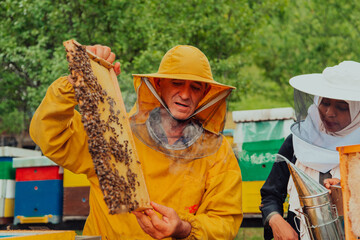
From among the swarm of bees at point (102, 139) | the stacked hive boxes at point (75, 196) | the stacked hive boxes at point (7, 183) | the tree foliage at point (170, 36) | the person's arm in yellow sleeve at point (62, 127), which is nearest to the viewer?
the swarm of bees at point (102, 139)

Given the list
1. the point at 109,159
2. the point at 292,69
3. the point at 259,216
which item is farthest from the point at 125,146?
the point at 292,69

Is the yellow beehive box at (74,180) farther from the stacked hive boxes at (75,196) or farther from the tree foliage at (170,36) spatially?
the tree foliage at (170,36)

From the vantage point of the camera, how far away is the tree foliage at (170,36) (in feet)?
26.2

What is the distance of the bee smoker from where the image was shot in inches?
73.4

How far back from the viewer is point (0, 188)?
17.1 feet

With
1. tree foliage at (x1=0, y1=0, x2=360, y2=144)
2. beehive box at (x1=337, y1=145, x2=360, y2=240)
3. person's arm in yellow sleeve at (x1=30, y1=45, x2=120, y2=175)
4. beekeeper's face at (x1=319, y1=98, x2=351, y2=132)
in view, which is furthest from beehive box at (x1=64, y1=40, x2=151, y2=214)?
tree foliage at (x1=0, y1=0, x2=360, y2=144)

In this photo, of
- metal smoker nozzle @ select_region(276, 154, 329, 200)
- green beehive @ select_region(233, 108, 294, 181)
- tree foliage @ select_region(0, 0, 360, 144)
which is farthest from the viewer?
tree foliage @ select_region(0, 0, 360, 144)

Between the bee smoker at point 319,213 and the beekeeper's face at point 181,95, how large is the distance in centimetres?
89

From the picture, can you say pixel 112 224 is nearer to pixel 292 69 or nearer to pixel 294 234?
pixel 294 234

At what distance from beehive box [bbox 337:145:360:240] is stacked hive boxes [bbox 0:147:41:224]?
4385 millimetres

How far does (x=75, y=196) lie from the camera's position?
513 cm

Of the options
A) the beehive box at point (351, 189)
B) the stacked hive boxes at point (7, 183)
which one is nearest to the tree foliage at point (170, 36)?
the stacked hive boxes at point (7, 183)

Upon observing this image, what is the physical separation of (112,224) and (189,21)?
7.94 m

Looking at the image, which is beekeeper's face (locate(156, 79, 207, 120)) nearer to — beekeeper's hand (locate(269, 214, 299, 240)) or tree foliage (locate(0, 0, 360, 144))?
beekeeper's hand (locate(269, 214, 299, 240))
